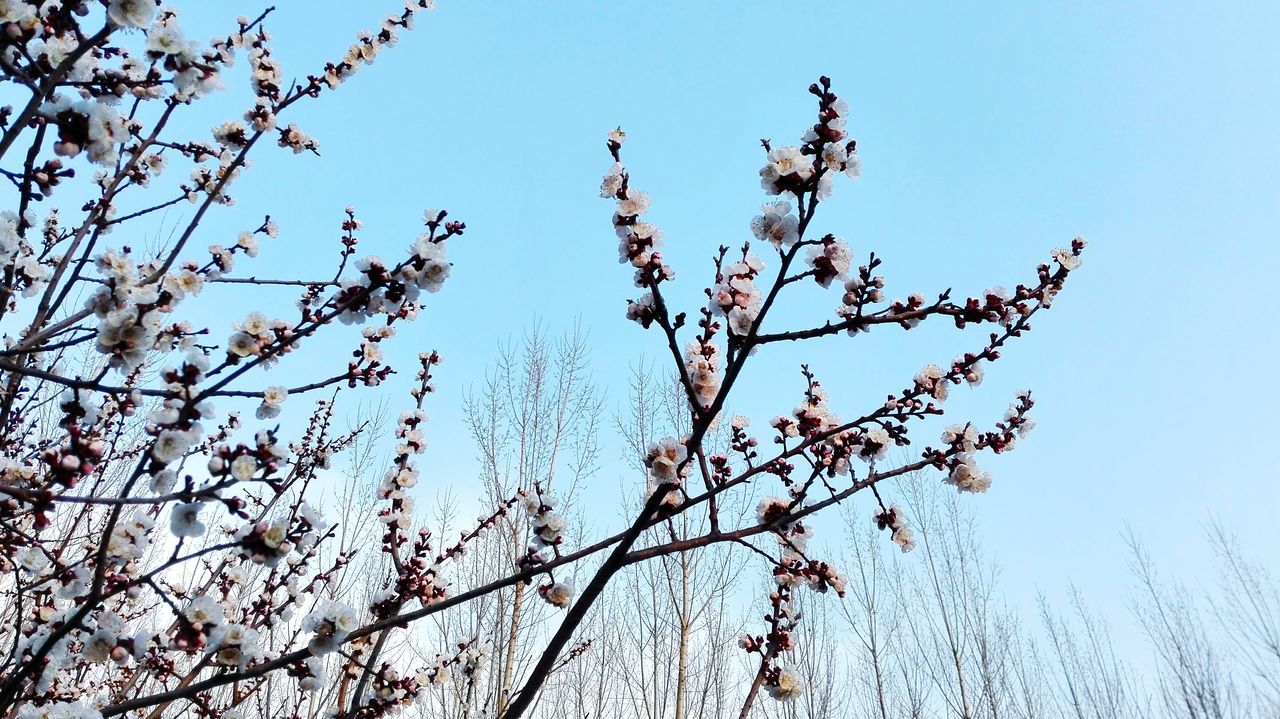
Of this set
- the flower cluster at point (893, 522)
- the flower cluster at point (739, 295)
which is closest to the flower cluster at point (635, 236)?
the flower cluster at point (739, 295)

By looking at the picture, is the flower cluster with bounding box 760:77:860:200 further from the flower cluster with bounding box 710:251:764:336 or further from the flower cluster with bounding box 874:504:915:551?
the flower cluster with bounding box 874:504:915:551

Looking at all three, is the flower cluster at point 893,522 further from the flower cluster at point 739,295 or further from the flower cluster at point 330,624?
the flower cluster at point 330,624

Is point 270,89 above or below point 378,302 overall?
above

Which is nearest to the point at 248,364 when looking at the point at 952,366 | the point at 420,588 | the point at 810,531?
the point at 420,588

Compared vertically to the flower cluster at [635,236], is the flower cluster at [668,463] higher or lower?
lower

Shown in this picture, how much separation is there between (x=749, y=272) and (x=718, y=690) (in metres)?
10.0

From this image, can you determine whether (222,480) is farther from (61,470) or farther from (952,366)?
(952,366)

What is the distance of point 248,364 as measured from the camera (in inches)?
77.9

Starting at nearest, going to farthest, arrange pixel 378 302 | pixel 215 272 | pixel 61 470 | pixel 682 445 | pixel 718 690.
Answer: pixel 61 470 < pixel 682 445 < pixel 378 302 < pixel 215 272 < pixel 718 690

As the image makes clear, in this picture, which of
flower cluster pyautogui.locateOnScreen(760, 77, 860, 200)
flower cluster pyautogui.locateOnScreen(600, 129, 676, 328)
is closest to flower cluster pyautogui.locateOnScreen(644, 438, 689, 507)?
flower cluster pyautogui.locateOnScreen(600, 129, 676, 328)

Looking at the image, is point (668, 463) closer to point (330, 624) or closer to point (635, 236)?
point (635, 236)

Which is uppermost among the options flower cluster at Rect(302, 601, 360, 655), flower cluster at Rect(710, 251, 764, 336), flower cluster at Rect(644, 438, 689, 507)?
flower cluster at Rect(710, 251, 764, 336)

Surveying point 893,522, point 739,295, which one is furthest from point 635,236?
point 893,522

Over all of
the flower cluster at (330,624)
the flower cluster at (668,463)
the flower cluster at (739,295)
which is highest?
the flower cluster at (739,295)
